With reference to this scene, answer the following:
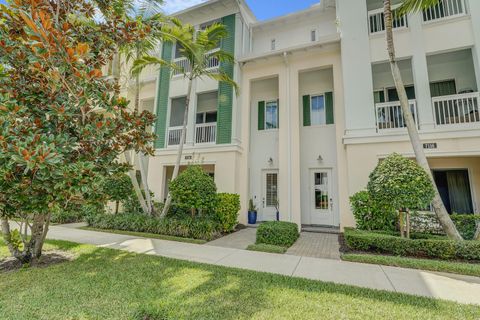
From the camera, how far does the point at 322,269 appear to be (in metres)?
5.14

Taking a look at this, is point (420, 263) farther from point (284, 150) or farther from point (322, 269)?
point (284, 150)

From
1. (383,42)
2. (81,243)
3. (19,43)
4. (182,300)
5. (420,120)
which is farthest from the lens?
(383,42)

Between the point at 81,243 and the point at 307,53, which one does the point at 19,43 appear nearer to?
the point at 81,243

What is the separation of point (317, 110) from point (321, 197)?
4304mm

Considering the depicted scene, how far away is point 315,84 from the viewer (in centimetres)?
1147

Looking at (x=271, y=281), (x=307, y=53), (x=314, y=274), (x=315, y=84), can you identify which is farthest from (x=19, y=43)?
(x=315, y=84)

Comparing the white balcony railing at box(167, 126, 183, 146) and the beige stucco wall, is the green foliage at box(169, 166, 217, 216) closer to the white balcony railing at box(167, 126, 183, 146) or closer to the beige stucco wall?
the white balcony railing at box(167, 126, 183, 146)

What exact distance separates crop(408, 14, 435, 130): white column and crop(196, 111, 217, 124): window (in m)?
9.26

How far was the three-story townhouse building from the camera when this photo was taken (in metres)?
8.52

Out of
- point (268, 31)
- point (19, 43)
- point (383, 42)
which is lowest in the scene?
point (19, 43)

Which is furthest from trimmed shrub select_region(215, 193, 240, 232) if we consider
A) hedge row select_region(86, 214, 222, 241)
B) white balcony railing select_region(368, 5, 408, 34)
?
white balcony railing select_region(368, 5, 408, 34)

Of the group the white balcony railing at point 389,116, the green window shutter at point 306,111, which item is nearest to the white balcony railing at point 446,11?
the white balcony railing at point 389,116

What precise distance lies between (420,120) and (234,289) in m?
8.96

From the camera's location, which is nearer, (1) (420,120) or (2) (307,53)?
(1) (420,120)
